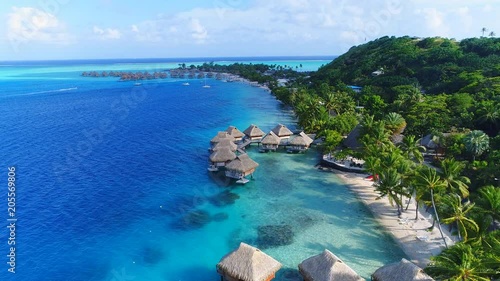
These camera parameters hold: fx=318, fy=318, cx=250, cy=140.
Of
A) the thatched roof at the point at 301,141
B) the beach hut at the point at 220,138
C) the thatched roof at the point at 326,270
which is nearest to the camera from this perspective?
the thatched roof at the point at 326,270

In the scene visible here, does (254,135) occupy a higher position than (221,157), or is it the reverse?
(254,135)

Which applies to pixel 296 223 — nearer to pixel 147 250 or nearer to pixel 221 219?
pixel 221 219

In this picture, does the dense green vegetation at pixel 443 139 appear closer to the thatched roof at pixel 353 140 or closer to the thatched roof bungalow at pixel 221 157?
the thatched roof at pixel 353 140

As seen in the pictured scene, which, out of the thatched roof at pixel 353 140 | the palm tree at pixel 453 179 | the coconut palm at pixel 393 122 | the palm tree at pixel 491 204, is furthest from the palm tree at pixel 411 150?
the palm tree at pixel 491 204

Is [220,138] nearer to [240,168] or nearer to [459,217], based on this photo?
[240,168]

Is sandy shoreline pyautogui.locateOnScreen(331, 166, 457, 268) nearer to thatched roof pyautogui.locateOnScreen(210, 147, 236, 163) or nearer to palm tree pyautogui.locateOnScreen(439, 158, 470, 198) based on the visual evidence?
palm tree pyautogui.locateOnScreen(439, 158, 470, 198)

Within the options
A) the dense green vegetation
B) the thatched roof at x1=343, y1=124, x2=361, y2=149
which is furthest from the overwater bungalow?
the thatched roof at x1=343, y1=124, x2=361, y2=149

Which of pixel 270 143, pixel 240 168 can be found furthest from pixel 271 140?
pixel 240 168

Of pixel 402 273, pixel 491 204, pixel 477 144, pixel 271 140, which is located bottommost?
pixel 402 273
